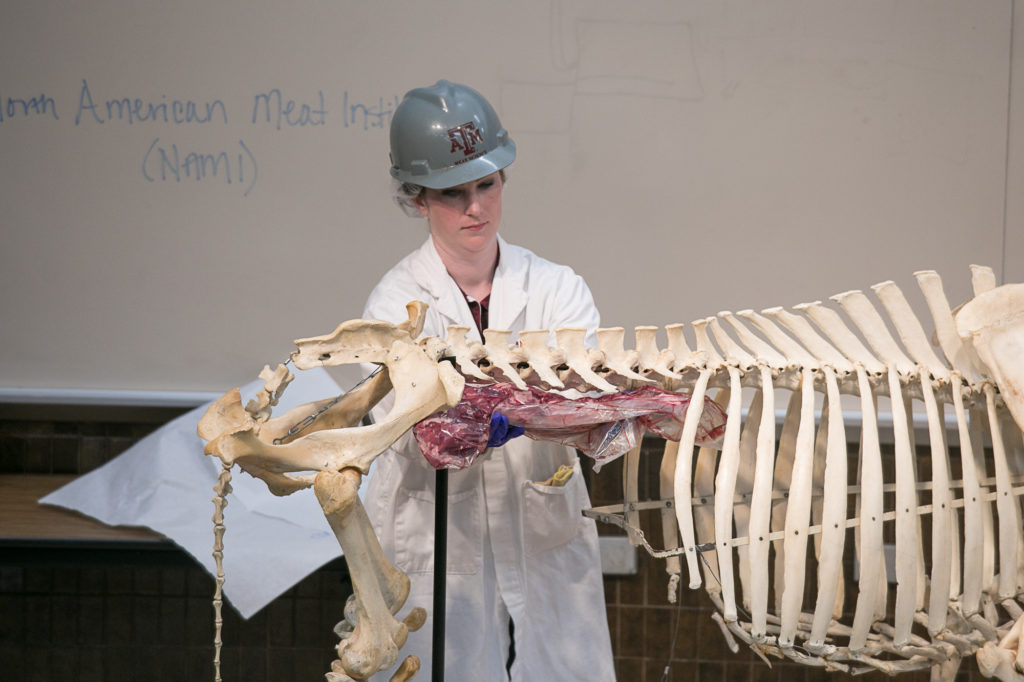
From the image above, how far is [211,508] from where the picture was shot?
8.34ft

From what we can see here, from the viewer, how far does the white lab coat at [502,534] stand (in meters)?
2.02

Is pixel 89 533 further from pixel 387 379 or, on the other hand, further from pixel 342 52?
pixel 342 52

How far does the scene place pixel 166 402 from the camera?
9.77 feet

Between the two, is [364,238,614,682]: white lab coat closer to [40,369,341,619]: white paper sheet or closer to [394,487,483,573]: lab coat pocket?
[394,487,483,573]: lab coat pocket

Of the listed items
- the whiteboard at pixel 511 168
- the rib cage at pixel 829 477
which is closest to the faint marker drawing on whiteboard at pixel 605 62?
the whiteboard at pixel 511 168

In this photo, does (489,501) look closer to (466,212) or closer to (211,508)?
(466,212)

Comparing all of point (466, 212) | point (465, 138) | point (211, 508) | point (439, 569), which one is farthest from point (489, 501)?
point (211, 508)

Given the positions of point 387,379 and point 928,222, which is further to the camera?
point 928,222

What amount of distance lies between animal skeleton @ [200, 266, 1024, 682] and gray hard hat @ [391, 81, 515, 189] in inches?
13.4

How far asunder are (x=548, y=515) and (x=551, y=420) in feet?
1.32

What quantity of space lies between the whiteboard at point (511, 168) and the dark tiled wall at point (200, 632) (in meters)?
0.66

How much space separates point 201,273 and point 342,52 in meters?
0.73

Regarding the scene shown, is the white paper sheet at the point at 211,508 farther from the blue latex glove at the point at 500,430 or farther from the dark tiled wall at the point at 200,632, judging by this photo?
the blue latex glove at the point at 500,430

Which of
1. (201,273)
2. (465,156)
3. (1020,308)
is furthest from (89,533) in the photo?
(1020,308)
